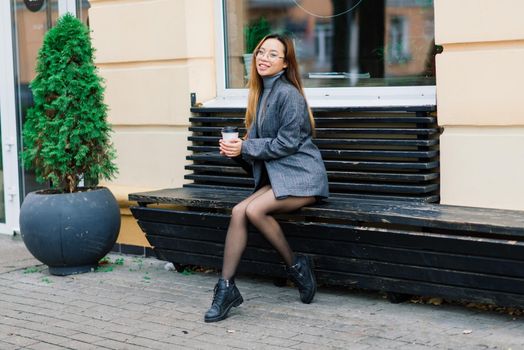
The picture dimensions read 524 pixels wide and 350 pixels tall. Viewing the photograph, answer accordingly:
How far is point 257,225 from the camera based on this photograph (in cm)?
579

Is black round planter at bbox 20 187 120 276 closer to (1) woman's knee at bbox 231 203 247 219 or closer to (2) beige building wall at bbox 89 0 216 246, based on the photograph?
(2) beige building wall at bbox 89 0 216 246

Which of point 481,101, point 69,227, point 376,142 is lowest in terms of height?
point 69,227

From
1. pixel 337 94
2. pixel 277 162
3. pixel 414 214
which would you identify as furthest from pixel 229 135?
pixel 337 94

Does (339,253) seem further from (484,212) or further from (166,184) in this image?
(166,184)

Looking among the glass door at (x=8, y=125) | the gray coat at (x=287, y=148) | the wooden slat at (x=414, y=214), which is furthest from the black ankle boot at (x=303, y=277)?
the glass door at (x=8, y=125)

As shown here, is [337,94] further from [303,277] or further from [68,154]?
[68,154]

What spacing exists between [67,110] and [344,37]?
2.06 metres

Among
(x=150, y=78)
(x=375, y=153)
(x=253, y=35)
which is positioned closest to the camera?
(x=375, y=153)

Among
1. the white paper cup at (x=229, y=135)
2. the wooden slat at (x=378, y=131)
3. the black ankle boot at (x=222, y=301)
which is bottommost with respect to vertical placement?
the black ankle boot at (x=222, y=301)

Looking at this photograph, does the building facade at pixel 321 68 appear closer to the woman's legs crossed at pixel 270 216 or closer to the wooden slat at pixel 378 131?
the wooden slat at pixel 378 131

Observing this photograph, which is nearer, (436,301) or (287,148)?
(287,148)

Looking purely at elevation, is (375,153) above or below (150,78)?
below

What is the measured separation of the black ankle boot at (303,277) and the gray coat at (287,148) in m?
0.41

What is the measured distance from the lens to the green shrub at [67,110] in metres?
6.96
